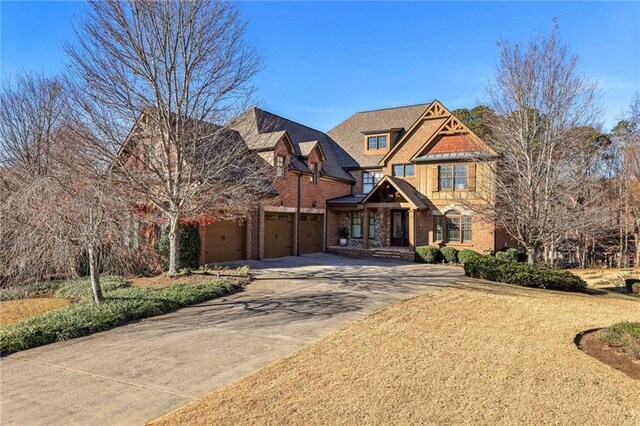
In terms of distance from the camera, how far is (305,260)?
22.1 meters

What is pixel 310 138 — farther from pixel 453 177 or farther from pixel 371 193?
pixel 453 177

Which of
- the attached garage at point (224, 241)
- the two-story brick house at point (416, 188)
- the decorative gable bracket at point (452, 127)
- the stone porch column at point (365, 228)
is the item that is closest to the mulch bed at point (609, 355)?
the two-story brick house at point (416, 188)

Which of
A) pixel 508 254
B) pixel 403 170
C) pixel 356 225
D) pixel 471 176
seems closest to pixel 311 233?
pixel 356 225

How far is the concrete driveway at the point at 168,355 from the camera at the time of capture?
5.01 metres

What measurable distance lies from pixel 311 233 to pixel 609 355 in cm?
1961

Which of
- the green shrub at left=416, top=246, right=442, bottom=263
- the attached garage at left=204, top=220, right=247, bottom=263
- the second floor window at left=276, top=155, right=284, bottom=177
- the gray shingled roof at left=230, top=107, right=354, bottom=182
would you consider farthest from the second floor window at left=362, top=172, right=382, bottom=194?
the attached garage at left=204, top=220, right=247, bottom=263

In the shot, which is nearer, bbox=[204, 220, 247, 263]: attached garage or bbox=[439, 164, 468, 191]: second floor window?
bbox=[204, 220, 247, 263]: attached garage

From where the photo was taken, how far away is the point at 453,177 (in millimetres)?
24328

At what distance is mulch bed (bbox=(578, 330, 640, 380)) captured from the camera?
20.7ft

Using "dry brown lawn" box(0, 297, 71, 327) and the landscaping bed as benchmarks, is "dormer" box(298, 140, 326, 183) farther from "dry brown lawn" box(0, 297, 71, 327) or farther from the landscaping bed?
the landscaping bed

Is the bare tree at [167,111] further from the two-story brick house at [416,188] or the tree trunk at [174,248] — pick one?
the two-story brick house at [416,188]

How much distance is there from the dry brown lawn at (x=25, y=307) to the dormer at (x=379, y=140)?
21.3m

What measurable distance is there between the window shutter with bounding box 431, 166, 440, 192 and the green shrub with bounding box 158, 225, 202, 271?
14.5m

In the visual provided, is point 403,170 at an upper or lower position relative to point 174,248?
upper
